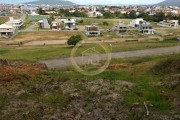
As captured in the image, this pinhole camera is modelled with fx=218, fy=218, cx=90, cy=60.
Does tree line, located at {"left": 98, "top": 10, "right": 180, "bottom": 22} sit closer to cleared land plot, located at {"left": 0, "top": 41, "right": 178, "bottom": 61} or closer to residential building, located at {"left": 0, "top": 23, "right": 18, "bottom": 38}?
residential building, located at {"left": 0, "top": 23, "right": 18, "bottom": 38}

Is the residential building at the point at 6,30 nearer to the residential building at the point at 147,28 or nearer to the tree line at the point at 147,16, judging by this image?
the residential building at the point at 147,28

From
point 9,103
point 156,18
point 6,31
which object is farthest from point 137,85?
point 156,18

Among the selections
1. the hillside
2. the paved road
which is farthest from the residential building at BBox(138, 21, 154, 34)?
the hillside

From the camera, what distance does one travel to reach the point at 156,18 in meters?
78.2

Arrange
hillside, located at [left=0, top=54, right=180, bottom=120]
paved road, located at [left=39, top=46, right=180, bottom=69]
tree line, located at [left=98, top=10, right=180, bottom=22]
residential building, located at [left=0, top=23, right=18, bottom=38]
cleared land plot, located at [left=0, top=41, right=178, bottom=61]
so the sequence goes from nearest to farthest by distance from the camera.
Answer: hillside, located at [left=0, top=54, right=180, bottom=120], paved road, located at [left=39, top=46, right=180, bottom=69], cleared land plot, located at [left=0, top=41, right=178, bottom=61], residential building, located at [left=0, top=23, right=18, bottom=38], tree line, located at [left=98, top=10, right=180, bottom=22]

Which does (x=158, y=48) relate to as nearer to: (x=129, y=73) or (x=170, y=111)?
(x=129, y=73)

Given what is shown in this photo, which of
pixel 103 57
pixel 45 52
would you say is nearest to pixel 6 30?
pixel 45 52

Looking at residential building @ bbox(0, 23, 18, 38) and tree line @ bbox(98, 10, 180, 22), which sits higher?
tree line @ bbox(98, 10, 180, 22)

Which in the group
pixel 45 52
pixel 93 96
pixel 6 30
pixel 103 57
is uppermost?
pixel 6 30

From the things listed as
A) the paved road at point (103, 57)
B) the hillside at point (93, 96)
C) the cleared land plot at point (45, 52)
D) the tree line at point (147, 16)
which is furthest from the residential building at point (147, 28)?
the hillside at point (93, 96)

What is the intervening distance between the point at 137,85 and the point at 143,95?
4.43 ft

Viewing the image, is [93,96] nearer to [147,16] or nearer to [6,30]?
[6,30]

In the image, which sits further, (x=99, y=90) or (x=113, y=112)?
(x=99, y=90)

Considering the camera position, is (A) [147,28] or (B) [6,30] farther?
(A) [147,28]
